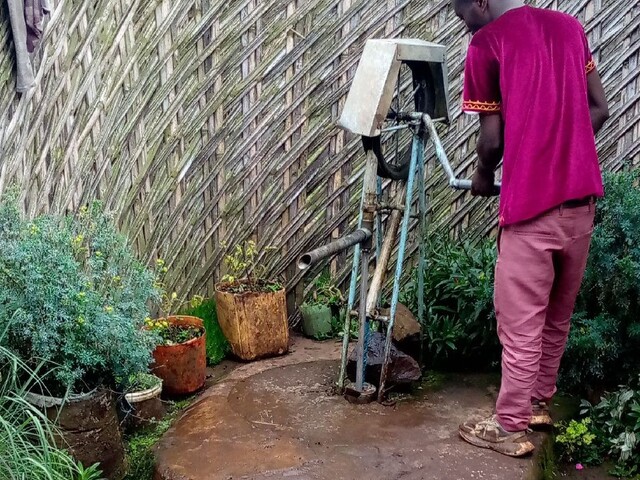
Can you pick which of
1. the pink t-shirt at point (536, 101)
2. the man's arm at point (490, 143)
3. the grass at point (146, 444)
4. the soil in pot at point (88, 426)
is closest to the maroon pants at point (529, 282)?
the pink t-shirt at point (536, 101)

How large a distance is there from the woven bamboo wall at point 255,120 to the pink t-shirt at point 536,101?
1.97 m

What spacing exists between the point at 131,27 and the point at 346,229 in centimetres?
194

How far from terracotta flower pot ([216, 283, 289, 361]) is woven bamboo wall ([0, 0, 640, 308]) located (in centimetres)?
36

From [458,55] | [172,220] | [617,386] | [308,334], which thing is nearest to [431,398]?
[617,386]

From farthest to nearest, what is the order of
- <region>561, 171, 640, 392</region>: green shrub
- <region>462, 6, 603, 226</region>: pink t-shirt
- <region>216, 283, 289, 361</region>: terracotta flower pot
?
<region>216, 283, 289, 361</region>: terracotta flower pot, <region>561, 171, 640, 392</region>: green shrub, <region>462, 6, 603, 226</region>: pink t-shirt

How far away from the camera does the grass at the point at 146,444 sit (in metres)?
3.22

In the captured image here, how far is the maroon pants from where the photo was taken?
3.03m

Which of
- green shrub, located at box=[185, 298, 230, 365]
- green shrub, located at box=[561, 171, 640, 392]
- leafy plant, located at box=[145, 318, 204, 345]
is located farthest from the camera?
green shrub, located at box=[185, 298, 230, 365]

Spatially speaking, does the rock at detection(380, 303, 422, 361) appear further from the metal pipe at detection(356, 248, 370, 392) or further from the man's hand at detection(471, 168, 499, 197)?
the man's hand at detection(471, 168, 499, 197)

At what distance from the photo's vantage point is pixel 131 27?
4.04 metres

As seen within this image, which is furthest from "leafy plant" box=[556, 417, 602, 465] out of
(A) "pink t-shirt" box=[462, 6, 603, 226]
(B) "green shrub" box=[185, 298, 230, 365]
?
(B) "green shrub" box=[185, 298, 230, 365]

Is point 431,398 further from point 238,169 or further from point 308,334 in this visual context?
point 238,169

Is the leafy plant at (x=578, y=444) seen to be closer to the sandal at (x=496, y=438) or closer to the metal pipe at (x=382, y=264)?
the sandal at (x=496, y=438)

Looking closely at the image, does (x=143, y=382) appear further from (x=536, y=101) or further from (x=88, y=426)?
(x=536, y=101)
